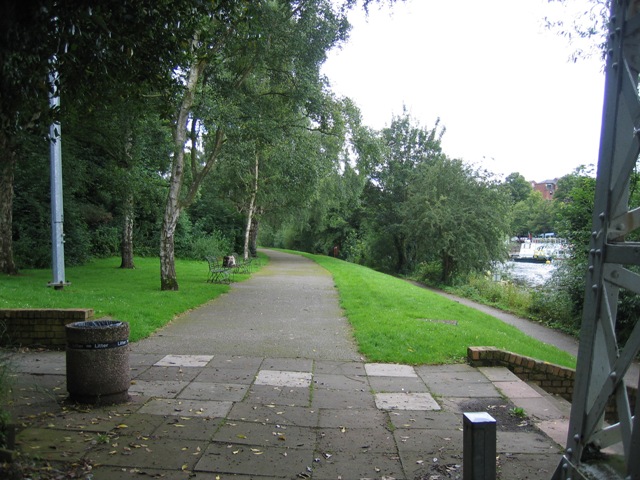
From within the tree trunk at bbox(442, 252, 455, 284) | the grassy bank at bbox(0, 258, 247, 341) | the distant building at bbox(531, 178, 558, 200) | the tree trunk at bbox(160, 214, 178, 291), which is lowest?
the tree trunk at bbox(442, 252, 455, 284)

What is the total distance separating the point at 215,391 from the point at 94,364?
1342 mm

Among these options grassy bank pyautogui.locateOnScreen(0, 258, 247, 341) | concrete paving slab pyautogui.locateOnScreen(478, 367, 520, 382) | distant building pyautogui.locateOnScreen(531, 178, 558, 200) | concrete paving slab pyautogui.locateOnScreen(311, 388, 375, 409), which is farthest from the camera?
distant building pyautogui.locateOnScreen(531, 178, 558, 200)

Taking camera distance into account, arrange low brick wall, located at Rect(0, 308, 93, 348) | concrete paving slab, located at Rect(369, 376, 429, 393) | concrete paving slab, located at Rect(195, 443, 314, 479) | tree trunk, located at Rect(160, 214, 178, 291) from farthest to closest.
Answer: tree trunk, located at Rect(160, 214, 178, 291)
low brick wall, located at Rect(0, 308, 93, 348)
concrete paving slab, located at Rect(369, 376, 429, 393)
concrete paving slab, located at Rect(195, 443, 314, 479)

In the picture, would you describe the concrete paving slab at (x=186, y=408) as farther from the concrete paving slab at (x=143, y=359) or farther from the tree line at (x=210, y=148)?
the tree line at (x=210, y=148)

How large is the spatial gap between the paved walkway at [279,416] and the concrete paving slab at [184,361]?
0.09ft

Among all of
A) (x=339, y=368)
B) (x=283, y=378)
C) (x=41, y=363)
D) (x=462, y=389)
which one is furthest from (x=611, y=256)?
(x=41, y=363)

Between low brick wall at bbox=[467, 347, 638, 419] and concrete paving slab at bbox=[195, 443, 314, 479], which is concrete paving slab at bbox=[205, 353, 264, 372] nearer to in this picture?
concrete paving slab at bbox=[195, 443, 314, 479]

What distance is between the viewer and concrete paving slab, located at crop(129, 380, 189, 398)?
532 centimetres

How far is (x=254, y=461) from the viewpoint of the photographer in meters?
3.82

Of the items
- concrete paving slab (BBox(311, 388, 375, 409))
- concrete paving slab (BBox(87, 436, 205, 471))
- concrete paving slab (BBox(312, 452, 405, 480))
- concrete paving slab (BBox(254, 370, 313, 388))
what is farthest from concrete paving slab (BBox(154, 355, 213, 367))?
concrete paving slab (BBox(312, 452, 405, 480))

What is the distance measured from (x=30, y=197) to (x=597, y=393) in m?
22.2

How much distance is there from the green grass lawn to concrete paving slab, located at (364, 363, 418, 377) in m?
0.23

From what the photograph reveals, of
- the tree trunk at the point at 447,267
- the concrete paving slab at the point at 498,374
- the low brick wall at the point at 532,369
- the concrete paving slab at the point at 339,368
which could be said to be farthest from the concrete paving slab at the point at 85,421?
the tree trunk at the point at 447,267

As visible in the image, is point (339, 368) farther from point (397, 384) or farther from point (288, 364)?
point (397, 384)
